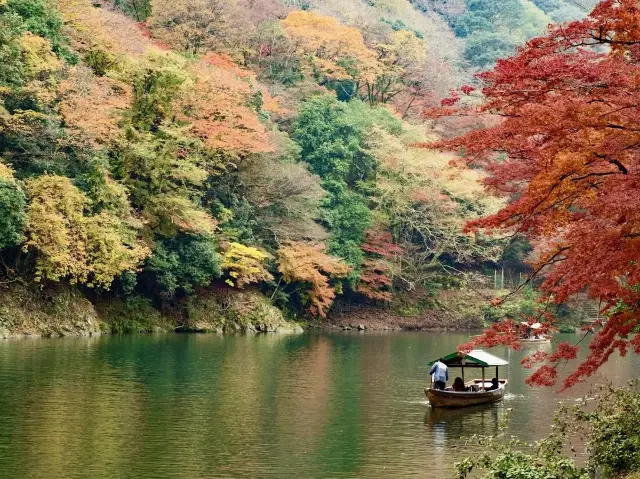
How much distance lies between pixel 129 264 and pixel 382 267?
782 inches

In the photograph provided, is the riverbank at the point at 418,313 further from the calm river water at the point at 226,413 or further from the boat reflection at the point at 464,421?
the boat reflection at the point at 464,421

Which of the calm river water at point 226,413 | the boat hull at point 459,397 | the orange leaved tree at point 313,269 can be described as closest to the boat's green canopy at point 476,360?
the boat hull at point 459,397

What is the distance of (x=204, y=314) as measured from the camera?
4828 centimetres

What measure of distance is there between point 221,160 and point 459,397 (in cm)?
2561

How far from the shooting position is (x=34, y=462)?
52.9 feet

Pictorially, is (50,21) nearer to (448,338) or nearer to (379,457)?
(448,338)

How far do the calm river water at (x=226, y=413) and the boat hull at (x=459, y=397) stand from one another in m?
0.33

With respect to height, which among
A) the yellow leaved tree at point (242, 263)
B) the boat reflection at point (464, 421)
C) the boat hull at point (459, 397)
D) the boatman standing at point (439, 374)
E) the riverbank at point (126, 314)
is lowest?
the boat reflection at point (464, 421)

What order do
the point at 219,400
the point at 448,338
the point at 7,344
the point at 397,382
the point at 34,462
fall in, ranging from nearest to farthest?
the point at 34,462
the point at 219,400
the point at 397,382
the point at 7,344
the point at 448,338

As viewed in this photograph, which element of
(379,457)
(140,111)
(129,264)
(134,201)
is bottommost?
(379,457)

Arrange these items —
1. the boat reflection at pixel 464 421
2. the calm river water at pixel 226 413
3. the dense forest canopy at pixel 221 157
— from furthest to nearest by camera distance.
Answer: the dense forest canopy at pixel 221 157
the boat reflection at pixel 464 421
the calm river water at pixel 226 413

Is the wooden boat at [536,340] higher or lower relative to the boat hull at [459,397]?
higher

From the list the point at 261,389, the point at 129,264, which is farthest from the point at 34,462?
the point at 129,264

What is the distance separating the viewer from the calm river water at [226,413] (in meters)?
17.0
